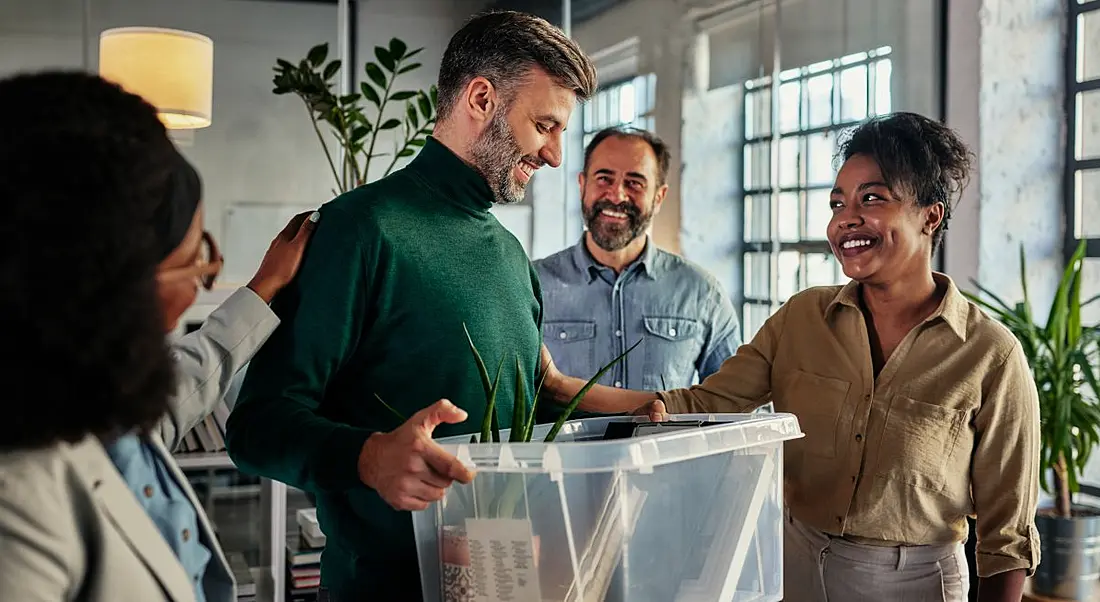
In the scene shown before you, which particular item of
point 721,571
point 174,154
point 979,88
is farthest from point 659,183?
point 174,154

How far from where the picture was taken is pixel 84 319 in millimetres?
875

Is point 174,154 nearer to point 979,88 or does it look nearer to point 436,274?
point 436,274

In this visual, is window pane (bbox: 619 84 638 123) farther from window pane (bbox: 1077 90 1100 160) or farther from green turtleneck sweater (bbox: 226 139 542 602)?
green turtleneck sweater (bbox: 226 139 542 602)

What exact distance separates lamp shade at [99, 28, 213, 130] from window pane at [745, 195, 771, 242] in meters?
Answer: 2.37

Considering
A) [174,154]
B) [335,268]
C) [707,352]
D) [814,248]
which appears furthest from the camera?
[814,248]

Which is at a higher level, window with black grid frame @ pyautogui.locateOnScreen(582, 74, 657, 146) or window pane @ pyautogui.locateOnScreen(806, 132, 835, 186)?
window with black grid frame @ pyautogui.locateOnScreen(582, 74, 657, 146)

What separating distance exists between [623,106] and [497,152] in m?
Answer: 3.15

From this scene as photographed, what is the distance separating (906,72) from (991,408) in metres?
2.72

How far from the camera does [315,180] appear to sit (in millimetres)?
4250

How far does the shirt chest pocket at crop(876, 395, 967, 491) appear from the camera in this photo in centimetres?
185

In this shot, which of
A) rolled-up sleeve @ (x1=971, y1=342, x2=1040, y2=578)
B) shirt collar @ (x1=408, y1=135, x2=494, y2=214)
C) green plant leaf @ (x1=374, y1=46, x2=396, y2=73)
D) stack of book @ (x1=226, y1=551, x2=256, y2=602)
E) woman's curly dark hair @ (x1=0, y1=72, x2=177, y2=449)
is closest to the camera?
woman's curly dark hair @ (x1=0, y1=72, x2=177, y2=449)

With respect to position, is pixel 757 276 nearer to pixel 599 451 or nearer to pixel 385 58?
pixel 385 58

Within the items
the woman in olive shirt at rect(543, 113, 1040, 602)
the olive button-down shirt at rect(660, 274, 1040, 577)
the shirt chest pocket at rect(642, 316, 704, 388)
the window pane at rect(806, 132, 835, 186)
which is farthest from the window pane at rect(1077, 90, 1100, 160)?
the olive button-down shirt at rect(660, 274, 1040, 577)

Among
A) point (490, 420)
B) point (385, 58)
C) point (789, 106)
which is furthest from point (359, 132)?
point (490, 420)
